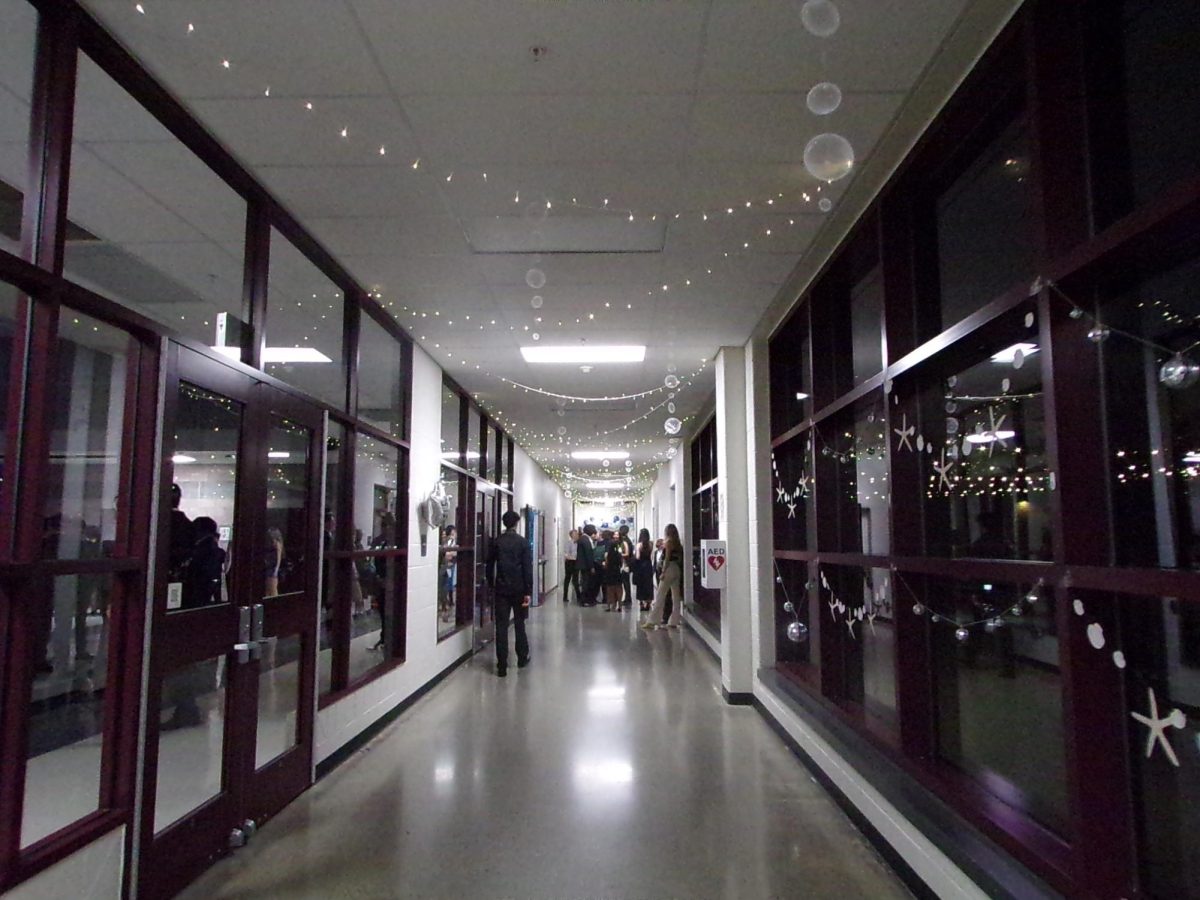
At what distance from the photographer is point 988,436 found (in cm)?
261

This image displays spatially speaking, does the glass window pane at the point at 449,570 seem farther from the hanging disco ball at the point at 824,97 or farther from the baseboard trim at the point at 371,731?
the hanging disco ball at the point at 824,97

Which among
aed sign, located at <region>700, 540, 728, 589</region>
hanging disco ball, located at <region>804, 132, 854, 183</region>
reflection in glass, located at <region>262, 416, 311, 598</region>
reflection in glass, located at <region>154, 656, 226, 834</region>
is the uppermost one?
hanging disco ball, located at <region>804, 132, 854, 183</region>

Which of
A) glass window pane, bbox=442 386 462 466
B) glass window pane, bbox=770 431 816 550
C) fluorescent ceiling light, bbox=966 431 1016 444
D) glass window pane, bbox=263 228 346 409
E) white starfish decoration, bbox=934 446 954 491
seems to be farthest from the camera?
glass window pane, bbox=442 386 462 466

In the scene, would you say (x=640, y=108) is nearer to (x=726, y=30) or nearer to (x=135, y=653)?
(x=726, y=30)

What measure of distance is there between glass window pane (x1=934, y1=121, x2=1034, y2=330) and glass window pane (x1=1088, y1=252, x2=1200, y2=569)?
1.40 feet

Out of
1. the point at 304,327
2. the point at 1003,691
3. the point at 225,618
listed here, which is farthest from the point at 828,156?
the point at 304,327

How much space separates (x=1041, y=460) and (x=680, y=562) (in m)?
7.85

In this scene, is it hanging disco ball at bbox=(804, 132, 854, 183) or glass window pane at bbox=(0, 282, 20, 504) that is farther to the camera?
hanging disco ball at bbox=(804, 132, 854, 183)

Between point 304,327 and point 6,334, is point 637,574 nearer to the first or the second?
point 304,327

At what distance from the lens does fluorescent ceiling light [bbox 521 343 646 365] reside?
6.35 meters

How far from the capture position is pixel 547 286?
15.5 feet

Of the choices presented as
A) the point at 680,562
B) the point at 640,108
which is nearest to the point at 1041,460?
the point at 640,108

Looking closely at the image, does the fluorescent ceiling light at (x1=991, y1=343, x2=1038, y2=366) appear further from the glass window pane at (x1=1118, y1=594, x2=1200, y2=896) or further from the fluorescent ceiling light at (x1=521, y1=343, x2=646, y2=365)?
the fluorescent ceiling light at (x1=521, y1=343, x2=646, y2=365)

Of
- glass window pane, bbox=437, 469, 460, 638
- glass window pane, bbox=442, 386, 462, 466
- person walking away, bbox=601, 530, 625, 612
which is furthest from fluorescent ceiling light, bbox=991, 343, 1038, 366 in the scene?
person walking away, bbox=601, 530, 625, 612
